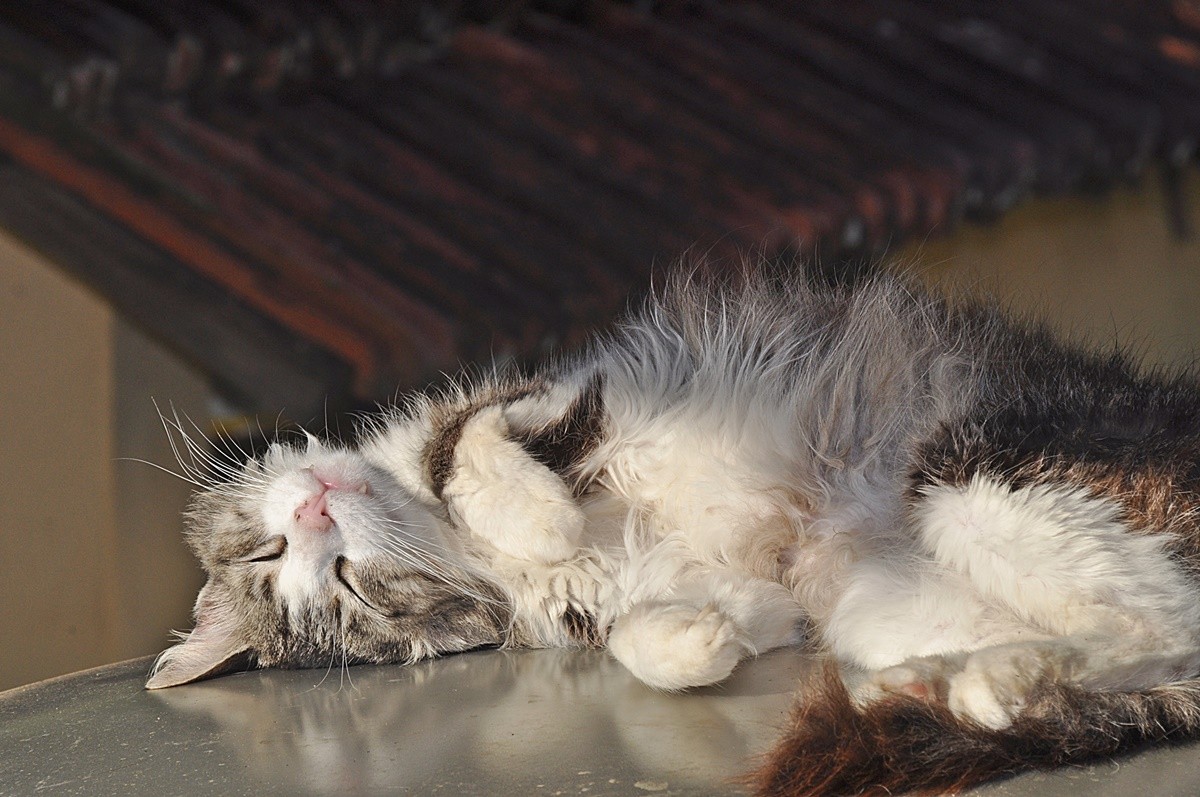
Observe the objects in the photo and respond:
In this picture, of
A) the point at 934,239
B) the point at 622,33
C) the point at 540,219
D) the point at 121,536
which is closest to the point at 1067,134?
the point at 934,239

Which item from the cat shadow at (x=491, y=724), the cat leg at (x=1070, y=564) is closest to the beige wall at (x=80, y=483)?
the cat shadow at (x=491, y=724)

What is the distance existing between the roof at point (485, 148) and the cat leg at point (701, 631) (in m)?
1.26

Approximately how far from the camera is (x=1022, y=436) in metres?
2.04

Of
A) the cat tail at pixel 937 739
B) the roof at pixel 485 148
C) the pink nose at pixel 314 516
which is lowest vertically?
the cat tail at pixel 937 739

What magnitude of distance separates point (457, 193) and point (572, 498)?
1.79 metres

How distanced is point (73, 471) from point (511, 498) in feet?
7.96

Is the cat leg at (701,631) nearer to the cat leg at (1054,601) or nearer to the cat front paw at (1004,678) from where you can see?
the cat leg at (1054,601)

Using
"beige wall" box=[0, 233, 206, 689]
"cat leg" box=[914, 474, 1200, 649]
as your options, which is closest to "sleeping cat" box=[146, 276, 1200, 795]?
"cat leg" box=[914, 474, 1200, 649]

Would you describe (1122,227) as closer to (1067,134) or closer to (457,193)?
(1067,134)

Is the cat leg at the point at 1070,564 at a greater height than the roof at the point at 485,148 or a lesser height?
lesser

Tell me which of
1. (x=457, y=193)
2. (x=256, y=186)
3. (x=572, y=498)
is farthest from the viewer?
(x=457, y=193)

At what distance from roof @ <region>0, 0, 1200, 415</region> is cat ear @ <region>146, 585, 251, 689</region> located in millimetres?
800

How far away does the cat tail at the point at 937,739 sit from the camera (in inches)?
62.4

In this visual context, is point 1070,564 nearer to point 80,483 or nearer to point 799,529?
point 799,529
